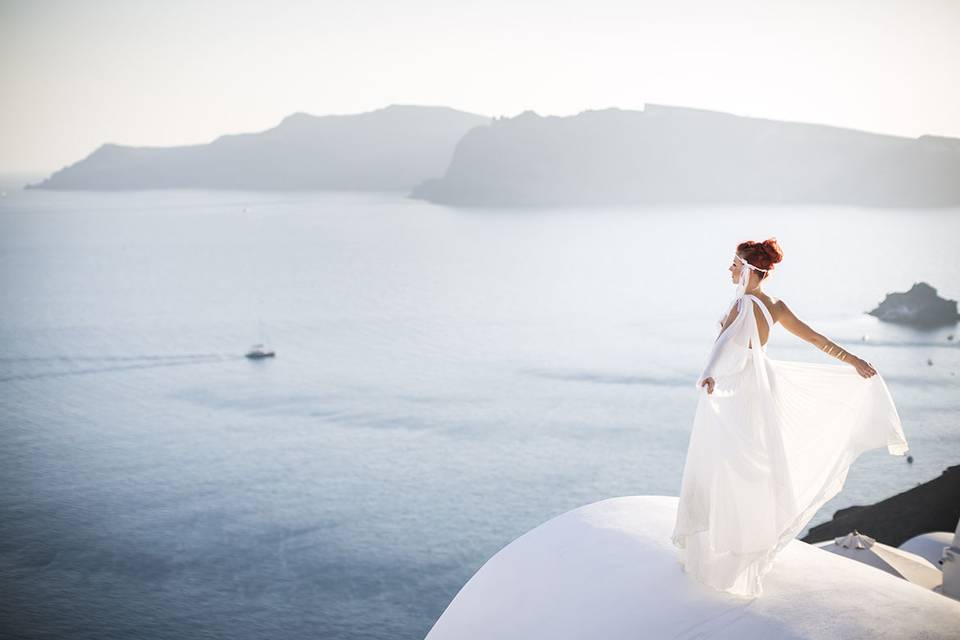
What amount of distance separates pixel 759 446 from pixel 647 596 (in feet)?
5.72

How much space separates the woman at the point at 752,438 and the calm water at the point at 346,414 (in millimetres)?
22916

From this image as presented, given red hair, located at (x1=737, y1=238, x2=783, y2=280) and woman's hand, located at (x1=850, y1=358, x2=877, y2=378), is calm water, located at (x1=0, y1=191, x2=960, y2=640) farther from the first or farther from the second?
red hair, located at (x1=737, y1=238, x2=783, y2=280)

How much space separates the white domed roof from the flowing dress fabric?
1.03 feet

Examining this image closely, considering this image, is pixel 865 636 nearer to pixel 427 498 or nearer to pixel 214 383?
pixel 427 498

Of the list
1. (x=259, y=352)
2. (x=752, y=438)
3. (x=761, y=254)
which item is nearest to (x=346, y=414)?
A: (x=259, y=352)

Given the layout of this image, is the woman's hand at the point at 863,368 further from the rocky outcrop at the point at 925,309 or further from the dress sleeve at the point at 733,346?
the rocky outcrop at the point at 925,309

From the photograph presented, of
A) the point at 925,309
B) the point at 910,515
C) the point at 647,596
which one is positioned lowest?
the point at 910,515

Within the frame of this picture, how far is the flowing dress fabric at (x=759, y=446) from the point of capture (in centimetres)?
696

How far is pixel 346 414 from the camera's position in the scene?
54281mm

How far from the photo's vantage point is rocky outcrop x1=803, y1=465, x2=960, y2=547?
23766 mm

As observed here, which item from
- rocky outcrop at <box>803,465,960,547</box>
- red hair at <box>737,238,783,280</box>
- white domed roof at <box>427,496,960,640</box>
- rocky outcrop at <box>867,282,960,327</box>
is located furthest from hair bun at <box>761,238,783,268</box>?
rocky outcrop at <box>867,282,960,327</box>

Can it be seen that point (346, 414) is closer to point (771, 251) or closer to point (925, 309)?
point (771, 251)

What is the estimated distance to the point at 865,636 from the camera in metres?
6.61

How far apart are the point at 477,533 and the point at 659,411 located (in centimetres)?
2189
